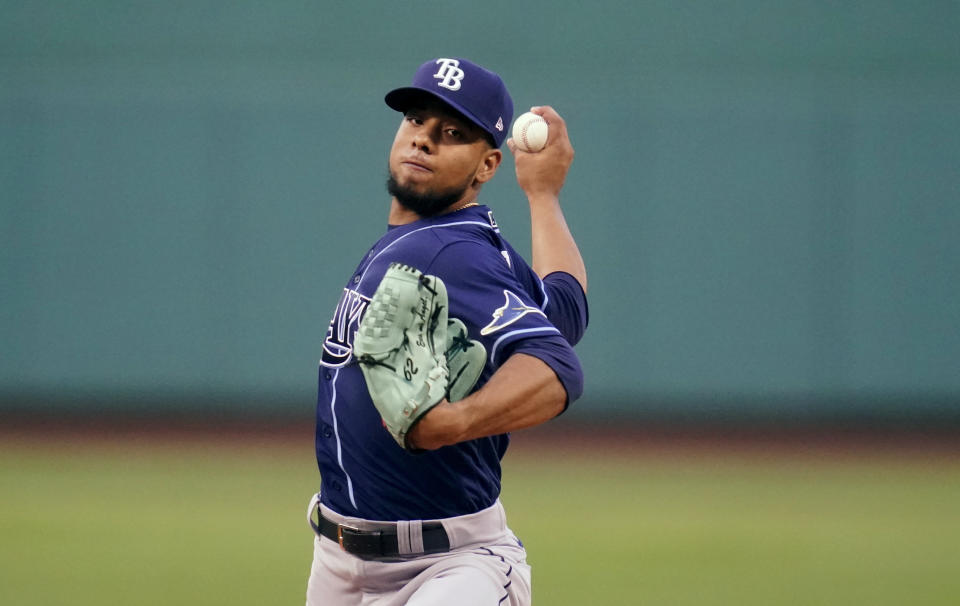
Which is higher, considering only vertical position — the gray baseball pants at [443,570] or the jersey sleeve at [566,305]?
the jersey sleeve at [566,305]

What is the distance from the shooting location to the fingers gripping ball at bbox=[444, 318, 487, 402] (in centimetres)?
268

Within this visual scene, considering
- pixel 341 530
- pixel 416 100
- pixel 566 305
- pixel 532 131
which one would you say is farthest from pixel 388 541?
pixel 532 131

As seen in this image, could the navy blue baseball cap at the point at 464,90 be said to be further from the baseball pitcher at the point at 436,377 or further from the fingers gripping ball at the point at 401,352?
the fingers gripping ball at the point at 401,352

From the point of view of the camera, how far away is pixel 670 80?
1173 cm

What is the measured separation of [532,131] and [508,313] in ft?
3.11

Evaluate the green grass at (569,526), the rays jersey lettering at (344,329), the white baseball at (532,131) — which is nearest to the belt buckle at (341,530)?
the rays jersey lettering at (344,329)

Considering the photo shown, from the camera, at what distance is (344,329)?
9.74ft

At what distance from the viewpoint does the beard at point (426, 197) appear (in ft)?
9.91

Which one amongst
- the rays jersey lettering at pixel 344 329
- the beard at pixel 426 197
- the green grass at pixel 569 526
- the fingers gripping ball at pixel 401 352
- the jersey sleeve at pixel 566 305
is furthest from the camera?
the green grass at pixel 569 526

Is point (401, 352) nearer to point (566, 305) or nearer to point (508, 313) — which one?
point (508, 313)

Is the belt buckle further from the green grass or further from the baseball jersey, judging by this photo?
the green grass

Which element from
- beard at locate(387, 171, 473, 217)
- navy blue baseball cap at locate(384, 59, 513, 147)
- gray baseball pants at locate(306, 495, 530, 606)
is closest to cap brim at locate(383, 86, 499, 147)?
navy blue baseball cap at locate(384, 59, 513, 147)

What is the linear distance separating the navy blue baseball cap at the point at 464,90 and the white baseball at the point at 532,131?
0.42 m

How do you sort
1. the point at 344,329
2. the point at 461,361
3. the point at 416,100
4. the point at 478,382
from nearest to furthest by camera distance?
1. the point at 461,361
2. the point at 478,382
3. the point at 344,329
4. the point at 416,100
